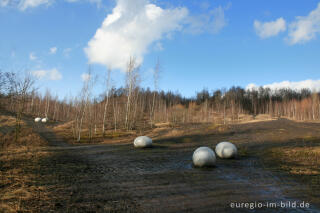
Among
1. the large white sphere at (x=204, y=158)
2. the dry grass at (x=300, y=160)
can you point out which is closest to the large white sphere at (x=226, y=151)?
the large white sphere at (x=204, y=158)

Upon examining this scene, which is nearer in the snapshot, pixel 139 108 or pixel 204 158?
pixel 204 158

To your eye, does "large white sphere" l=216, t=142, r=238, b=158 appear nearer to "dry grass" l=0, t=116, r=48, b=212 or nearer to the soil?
the soil

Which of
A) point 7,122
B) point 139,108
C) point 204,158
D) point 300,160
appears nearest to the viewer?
point 204,158

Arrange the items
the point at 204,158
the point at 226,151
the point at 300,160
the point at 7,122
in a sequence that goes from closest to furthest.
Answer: the point at 204,158 → the point at 300,160 → the point at 226,151 → the point at 7,122

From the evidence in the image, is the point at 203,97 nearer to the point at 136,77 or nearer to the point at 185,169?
the point at 136,77

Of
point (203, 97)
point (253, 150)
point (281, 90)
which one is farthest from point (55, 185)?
point (281, 90)

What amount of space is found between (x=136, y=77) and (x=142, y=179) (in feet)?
101

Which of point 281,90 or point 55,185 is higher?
point 281,90

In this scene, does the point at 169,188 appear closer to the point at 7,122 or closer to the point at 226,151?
the point at 226,151

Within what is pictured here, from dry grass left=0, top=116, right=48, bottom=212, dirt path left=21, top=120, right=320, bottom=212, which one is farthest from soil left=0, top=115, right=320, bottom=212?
dry grass left=0, top=116, right=48, bottom=212

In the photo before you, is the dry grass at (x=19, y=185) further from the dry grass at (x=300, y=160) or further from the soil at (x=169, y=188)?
the dry grass at (x=300, y=160)

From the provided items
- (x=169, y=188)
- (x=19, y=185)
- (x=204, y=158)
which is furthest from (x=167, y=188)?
(x=19, y=185)

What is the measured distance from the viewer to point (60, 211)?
5.48m

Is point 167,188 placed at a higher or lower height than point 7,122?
lower
